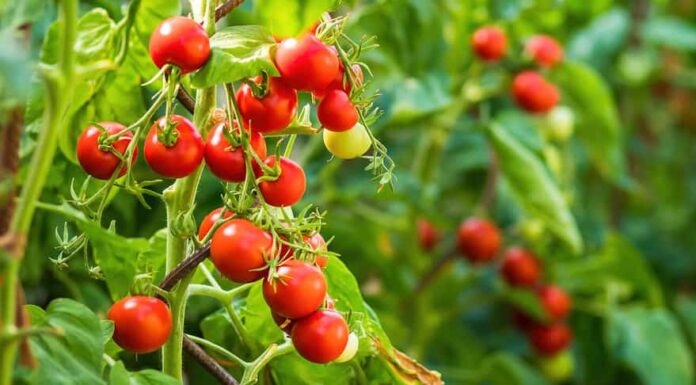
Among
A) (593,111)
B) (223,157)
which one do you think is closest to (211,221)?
(223,157)

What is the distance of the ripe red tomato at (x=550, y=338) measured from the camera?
1263mm

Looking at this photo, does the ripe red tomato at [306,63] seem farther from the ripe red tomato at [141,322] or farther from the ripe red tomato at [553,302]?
the ripe red tomato at [553,302]

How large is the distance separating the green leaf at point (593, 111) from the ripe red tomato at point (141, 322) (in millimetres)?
743

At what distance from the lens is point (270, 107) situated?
0.46 meters

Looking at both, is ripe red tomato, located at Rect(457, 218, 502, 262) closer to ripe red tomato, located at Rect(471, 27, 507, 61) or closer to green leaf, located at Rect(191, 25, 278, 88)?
ripe red tomato, located at Rect(471, 27, 507, 61)

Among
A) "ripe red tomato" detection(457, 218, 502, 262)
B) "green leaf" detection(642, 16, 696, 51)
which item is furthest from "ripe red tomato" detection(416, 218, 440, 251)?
"green leaf" detection(642, 16, 696, 51)

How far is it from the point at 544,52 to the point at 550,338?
38cm

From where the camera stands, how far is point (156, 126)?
47 centimetres

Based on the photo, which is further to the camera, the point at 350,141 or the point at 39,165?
the point at 350,141

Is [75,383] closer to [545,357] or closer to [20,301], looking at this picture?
[20,301]

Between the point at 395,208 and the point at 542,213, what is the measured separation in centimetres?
29

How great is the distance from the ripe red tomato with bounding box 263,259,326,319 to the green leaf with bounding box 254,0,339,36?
13cm

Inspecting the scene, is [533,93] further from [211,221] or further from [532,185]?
[211,221]

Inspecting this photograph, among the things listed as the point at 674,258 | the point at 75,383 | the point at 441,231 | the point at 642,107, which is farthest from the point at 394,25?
the point at 642,107
